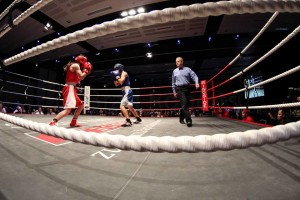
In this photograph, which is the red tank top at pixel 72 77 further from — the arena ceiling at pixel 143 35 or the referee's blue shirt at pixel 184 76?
the arena ceiling at pixel 143 35

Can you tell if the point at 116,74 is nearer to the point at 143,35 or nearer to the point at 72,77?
the point at 72,77

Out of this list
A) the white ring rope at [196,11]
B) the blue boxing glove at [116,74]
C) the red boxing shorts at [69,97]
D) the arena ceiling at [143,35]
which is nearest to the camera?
the white ring rope at [196,11]

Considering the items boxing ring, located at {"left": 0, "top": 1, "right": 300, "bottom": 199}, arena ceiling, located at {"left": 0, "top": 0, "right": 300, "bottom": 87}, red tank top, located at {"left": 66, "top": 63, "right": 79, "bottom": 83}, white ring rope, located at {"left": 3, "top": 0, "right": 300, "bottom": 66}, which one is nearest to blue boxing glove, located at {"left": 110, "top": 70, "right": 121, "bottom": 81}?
red tank top, located at {"left": 66, "top": 63, "right": 79, "bottom": 83}

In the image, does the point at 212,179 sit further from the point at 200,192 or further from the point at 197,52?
the point at 197,52

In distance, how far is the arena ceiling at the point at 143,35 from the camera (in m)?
5.63

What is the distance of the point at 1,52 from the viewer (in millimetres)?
8992

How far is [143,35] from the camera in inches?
274

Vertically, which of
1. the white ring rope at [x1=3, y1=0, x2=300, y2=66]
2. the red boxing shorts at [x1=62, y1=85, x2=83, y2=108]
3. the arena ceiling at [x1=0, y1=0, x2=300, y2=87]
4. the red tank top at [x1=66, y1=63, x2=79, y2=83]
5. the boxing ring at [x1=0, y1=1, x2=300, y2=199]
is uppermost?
the arena ceiling at [x1=0, y1=0, x2=300, y2=87]

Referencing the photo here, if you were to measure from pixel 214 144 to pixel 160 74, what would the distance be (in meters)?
12.2

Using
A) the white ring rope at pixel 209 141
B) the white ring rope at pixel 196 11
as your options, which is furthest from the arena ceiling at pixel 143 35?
the white ring rope at pixel 209 141

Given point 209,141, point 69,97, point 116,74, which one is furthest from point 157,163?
point 116,74

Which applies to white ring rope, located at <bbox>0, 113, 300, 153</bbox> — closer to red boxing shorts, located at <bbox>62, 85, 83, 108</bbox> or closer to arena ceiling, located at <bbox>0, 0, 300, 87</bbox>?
red boxing shorts, located at <bbox>62, 85, 83, 108</bbox>

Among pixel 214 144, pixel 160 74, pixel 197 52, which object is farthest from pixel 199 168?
pixel 160 74

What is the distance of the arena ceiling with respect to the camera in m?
5.63
